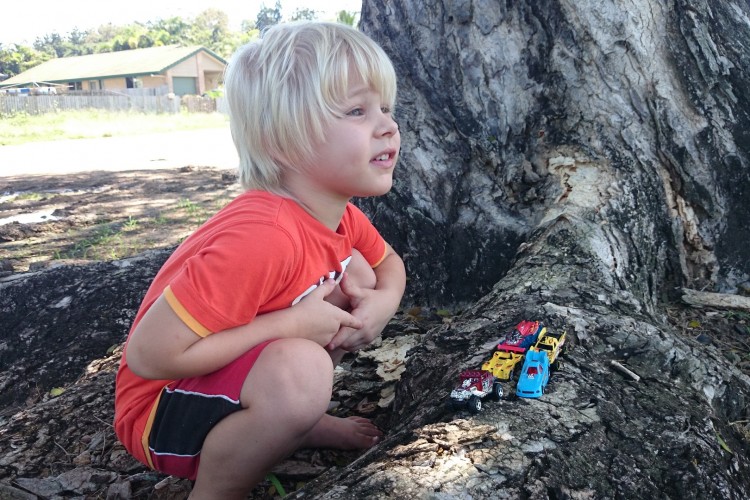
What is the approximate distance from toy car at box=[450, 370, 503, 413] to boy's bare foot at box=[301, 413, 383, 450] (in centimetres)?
56

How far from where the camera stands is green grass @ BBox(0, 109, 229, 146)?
21.7 meters

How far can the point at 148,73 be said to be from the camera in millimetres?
52062

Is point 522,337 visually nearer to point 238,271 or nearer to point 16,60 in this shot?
point 238,271

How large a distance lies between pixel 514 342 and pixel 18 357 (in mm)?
2581

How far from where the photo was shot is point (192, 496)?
1924 millimetres

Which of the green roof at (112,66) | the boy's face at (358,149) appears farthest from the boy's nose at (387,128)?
the green roof at (112,66)

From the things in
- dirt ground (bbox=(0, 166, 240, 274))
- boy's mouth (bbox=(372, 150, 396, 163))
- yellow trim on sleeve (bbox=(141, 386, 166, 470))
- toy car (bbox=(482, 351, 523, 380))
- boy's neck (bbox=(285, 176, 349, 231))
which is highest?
boy's mouth (bbox=(372, 150, 396, 163))

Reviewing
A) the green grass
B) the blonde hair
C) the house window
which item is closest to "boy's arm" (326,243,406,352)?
the blonde hair

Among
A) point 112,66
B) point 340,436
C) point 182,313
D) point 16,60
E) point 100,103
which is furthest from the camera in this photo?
point 16,60

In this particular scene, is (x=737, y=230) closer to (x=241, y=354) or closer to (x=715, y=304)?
(x=715, y=304)

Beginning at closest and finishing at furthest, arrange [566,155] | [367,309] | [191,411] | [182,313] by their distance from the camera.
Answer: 1. [182,313]
2. [191,411]
3. [367,309]
4. [566,155]

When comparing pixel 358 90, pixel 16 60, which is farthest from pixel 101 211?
pixel 16 60

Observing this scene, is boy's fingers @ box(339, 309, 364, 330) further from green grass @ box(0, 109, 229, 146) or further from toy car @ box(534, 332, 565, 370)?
green grass @ box(0, 109, 229, 146)

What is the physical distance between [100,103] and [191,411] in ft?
116
